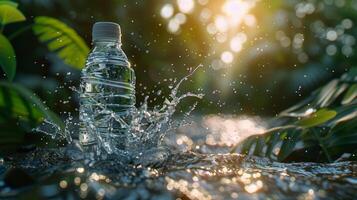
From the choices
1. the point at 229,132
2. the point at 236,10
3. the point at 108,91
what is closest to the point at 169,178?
the point at 108,91

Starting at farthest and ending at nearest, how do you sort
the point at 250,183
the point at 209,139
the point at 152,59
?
the point at 152,59 → the point at 209,139 → the point at 250,183

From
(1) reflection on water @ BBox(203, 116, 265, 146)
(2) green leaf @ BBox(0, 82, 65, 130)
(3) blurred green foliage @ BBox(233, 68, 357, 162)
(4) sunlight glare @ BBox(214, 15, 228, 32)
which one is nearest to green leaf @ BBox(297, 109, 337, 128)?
(3) blurred green foliage @ BBox(233, 68, 357, 162)

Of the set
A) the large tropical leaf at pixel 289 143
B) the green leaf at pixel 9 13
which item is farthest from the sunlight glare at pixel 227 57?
the large tropical leaf at pixel 289 143

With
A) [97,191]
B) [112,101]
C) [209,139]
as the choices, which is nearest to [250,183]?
[97,191]

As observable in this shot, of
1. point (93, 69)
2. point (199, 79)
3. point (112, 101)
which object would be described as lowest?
point (112, 101)

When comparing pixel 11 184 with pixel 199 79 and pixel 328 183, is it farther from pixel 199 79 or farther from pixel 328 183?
pixel 199 79

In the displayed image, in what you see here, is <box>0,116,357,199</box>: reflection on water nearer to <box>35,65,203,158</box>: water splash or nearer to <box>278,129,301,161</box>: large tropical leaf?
<box>35,65,203,158</box>: water splash

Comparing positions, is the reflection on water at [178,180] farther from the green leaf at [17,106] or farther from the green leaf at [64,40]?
the green leaf at [64,40]
